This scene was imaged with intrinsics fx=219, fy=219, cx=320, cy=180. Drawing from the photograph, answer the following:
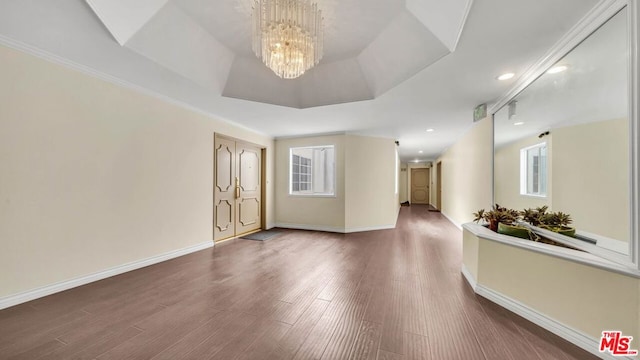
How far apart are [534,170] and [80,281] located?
197 inches

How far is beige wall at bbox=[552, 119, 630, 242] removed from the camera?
57.4 inches

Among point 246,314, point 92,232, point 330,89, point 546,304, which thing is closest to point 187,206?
point 92,232

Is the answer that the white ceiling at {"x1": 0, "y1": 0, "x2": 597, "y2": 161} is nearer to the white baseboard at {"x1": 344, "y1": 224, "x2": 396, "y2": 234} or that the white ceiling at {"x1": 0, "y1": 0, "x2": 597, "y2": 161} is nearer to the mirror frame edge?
the mirror frame edge

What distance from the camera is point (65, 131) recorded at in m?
2.26

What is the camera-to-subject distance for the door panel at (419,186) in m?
11.8

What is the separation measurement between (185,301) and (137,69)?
2.53 meters

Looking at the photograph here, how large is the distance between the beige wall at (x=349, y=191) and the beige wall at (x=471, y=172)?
1.59 metres

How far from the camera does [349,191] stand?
207 inches

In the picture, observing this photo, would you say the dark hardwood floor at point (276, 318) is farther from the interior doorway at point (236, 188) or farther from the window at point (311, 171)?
the window at point (311, 171)

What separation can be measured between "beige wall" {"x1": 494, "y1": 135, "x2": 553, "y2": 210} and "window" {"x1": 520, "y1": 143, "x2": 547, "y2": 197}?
0.05 metres

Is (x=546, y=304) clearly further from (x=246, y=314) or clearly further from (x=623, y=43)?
(x=246, y=314)

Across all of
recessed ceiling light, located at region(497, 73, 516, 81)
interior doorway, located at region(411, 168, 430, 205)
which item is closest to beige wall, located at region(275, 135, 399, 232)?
recessed ceiling light, located at region(497, 73, 516, 81)

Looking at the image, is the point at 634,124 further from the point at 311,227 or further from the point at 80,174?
the point at 311,227

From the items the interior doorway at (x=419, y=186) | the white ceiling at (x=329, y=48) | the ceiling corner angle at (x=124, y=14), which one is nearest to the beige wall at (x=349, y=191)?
the white ceiling at (x=329, y=48)
